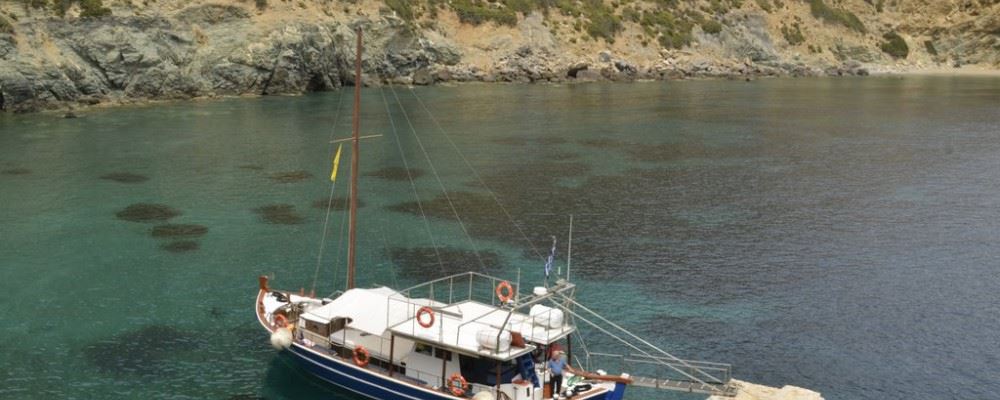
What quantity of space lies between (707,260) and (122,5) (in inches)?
3601

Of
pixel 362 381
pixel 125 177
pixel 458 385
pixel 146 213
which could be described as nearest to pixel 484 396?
pixel 458 385

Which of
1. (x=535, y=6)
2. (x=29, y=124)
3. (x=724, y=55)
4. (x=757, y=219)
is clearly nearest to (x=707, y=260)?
(x=757, y=219)

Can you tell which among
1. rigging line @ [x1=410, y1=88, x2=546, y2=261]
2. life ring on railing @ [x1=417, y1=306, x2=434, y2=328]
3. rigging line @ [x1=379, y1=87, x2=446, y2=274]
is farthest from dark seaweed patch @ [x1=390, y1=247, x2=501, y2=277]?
life ring on railing @ [x1=417, y1=306, x2=434, y2=328]

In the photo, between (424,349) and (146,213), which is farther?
(146,213)

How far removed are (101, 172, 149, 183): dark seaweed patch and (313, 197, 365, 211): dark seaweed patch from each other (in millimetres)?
16241

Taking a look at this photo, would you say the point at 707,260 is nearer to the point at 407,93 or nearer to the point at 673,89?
the point at 407,93

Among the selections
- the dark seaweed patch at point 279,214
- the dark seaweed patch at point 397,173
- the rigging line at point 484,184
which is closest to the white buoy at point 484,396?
the rigging line at point 484,184

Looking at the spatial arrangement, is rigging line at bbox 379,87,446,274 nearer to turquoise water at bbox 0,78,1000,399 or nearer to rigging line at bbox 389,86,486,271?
turquoise water at bbox 0,78,1000,399

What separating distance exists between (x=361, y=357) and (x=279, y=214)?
29.4 metres

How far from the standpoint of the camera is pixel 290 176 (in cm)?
7175

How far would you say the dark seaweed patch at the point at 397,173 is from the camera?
72.8 m

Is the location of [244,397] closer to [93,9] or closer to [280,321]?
[280,321]

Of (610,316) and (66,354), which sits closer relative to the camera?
(66,354)

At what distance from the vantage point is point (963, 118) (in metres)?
115
